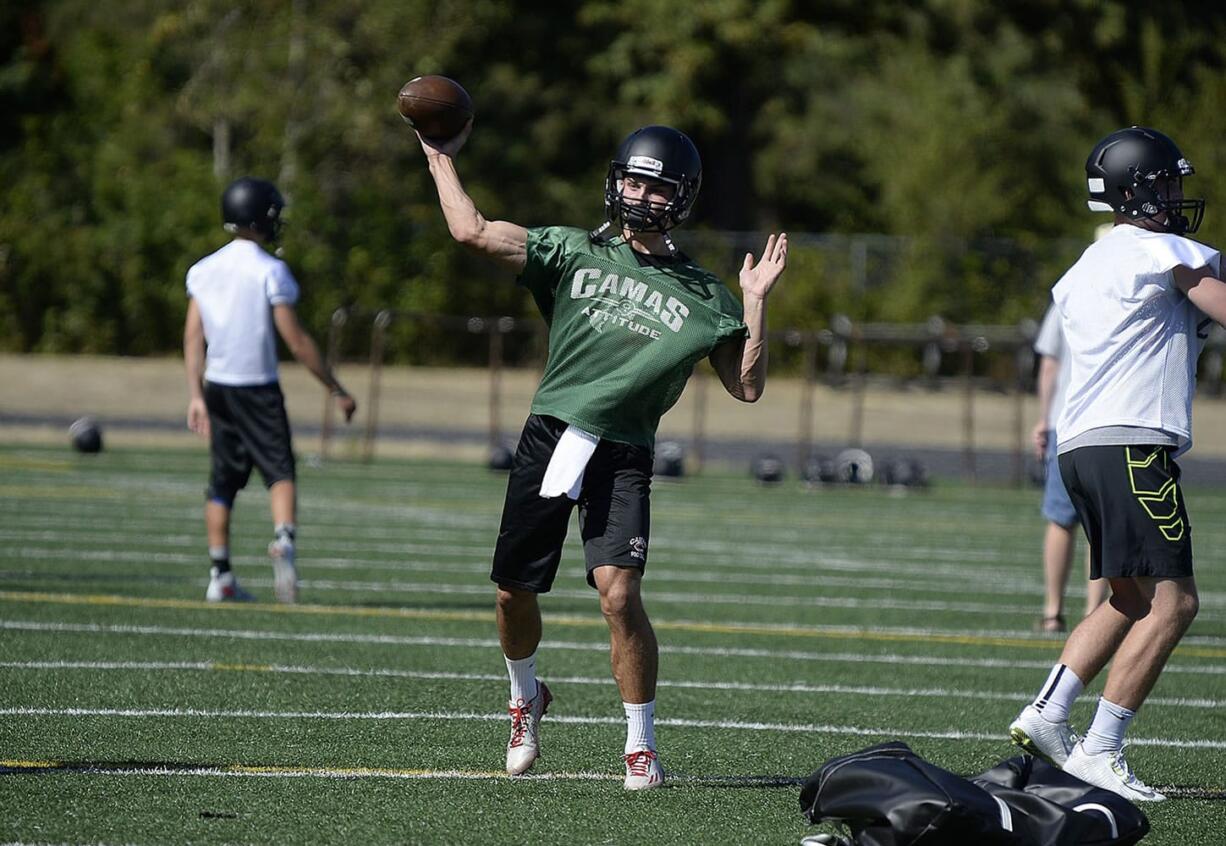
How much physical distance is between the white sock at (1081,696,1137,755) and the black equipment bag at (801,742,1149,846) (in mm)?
892

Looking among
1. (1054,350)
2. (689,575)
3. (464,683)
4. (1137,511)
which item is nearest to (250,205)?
(464,683)

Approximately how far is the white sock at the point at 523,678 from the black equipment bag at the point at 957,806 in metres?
1.26

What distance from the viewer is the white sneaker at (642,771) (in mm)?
5328

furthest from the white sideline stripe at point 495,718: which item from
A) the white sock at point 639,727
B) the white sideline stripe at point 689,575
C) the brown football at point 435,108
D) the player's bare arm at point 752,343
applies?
the white sideline stripe at point 689,575

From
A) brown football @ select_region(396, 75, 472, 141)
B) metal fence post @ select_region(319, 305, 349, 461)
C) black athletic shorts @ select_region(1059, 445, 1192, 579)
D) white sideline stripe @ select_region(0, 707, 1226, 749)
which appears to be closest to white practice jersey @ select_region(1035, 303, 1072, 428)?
white sideline stripe @ select_region(0, 707, 1226, 749)

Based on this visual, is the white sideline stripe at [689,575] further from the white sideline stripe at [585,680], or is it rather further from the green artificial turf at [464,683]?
the white sideline stripe at [585,680]

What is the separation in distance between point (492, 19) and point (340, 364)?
9.86 m

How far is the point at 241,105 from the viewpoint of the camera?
33500mm

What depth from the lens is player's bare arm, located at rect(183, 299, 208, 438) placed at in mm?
9461

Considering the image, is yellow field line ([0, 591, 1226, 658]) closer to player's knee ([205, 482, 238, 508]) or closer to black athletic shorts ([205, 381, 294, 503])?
player's knee ([205, 482, 238, 508])

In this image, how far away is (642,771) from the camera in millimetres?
5344

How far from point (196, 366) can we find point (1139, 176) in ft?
17.9

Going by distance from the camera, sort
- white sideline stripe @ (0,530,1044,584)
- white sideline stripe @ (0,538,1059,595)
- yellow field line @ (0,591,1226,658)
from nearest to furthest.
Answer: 1. yellow field line @ (0,591,1226,658)
2. white sideline stripe @ (0,538,1059,595)
3. white sideline stripe @ (0,530,1044,584)

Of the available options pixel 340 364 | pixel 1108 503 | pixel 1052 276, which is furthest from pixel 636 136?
pixel 1052 276
